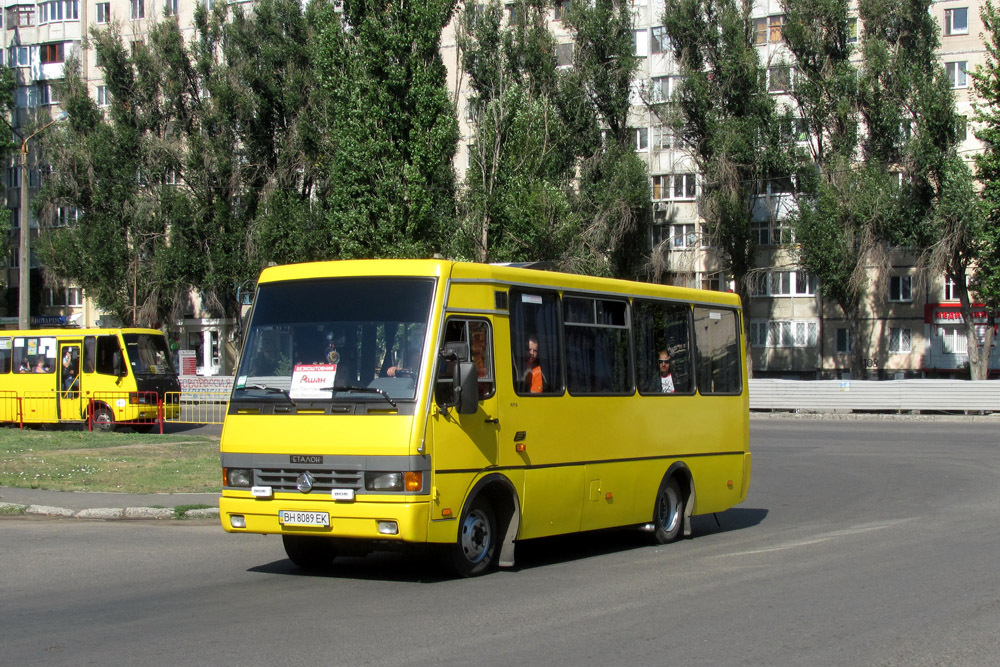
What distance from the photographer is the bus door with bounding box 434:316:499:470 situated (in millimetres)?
9212

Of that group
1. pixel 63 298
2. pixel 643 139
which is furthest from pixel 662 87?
pixel 63 298

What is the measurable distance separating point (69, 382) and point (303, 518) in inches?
958

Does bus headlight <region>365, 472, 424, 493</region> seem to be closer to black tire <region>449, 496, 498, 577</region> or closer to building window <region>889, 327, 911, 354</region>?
black tire <region>449, 496, 498, 577</region>

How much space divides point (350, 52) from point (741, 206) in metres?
20.3

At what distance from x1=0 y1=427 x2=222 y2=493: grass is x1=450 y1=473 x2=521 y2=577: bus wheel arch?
7.14 m

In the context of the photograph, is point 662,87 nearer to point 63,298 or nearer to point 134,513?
point 63,298

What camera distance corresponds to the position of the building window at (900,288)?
56562 mm

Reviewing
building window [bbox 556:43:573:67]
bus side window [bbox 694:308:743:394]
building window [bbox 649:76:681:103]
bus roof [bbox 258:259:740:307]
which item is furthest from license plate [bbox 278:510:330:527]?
building window [bbox 556:43:573:67]

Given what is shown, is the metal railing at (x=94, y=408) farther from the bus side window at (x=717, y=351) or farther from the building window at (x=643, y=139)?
the building window at (x=643, y=139)

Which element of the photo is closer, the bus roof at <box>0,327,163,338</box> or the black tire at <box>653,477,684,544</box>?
the black tire at <box>653,477,684,544</box>

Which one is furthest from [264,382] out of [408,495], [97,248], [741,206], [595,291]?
[97,248]

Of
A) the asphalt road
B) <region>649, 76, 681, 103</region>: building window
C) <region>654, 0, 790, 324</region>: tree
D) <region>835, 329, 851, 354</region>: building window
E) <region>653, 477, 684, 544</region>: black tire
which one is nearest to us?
the asphalt road

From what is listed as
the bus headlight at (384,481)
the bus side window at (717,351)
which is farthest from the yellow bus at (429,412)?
the bus side window at (717,351)

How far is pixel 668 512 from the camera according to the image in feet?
41.4
